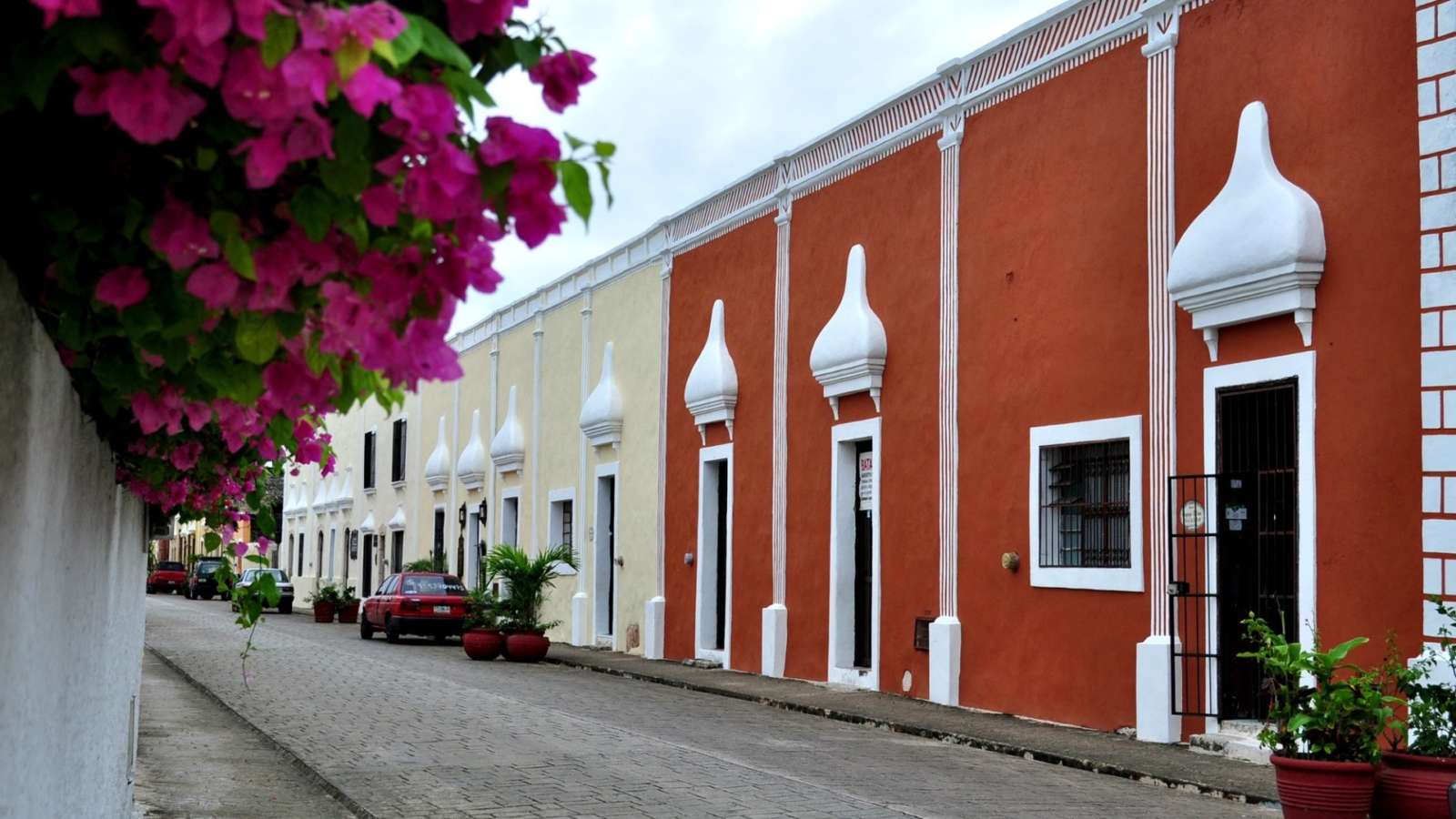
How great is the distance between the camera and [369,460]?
47281 millimetres

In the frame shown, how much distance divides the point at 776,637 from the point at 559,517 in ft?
36.3

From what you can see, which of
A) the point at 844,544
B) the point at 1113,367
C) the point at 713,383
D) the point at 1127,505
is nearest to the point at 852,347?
the point at 844,544

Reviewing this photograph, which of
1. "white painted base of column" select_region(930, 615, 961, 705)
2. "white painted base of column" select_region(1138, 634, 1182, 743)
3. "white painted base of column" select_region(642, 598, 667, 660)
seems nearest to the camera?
"white painted base of column" select_region(1138, 634, 1182, 743)

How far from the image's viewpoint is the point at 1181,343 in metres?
12.5

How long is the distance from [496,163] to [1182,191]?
11.6 metres

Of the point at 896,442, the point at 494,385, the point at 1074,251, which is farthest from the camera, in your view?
the point at 494,385

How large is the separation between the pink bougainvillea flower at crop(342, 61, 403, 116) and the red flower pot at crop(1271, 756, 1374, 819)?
778cm

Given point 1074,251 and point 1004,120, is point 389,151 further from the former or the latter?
point 1004,120

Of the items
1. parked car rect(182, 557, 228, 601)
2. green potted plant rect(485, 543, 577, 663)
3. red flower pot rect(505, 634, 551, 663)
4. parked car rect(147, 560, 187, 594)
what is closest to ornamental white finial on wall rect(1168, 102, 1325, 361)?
green potted plant rect(485, 543, 577, 663)

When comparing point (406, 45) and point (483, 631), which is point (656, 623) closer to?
point (483, 631)

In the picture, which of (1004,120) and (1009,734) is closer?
(1009,734)

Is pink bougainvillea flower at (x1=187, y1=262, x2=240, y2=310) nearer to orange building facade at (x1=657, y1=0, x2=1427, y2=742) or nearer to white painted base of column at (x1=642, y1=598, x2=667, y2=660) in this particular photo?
orange building facade at (x1=657, y1=0, x2=1427, y2=742)

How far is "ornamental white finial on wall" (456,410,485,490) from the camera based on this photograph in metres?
35.2

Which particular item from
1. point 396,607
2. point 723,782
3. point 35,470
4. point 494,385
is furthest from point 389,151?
point 494,385
